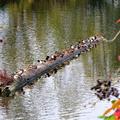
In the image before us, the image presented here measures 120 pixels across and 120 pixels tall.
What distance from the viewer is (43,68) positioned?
1075 inches

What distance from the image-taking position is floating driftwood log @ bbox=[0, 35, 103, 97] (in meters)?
23.0

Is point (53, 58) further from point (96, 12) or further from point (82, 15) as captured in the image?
point (96, 12)

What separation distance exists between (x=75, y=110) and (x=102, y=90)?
15342mm

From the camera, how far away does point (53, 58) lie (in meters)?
29.4

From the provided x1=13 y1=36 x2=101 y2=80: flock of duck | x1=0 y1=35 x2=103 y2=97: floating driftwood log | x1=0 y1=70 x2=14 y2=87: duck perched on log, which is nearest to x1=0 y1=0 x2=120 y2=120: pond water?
x1=0 y1=35 x2=103 y2=97: floating driftwood log

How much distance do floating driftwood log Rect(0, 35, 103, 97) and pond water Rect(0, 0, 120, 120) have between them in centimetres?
50

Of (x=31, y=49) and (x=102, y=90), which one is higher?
(x=102, y=90)

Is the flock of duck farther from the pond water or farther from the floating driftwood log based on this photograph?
the pond water

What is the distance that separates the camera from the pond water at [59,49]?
64.1ft

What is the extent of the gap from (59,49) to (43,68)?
307 inches

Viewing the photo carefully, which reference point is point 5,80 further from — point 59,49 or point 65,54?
point 59,49

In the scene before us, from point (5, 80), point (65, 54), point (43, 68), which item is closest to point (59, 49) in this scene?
point (65, 54)

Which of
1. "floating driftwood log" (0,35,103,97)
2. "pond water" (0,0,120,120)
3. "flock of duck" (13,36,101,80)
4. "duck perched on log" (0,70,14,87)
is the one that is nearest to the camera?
"pond water" (0,0,120,120)

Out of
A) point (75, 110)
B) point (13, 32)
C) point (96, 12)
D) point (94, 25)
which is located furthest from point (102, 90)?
point (96, 12)
